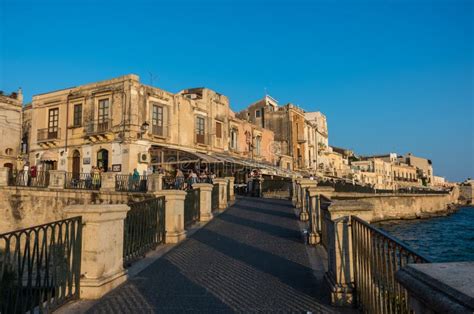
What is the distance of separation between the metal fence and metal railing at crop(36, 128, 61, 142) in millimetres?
24487

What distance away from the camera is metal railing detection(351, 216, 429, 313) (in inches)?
115

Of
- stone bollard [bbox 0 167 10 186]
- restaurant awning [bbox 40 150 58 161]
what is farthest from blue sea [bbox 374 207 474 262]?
restaurant awning [bbox 40 150 58 161]

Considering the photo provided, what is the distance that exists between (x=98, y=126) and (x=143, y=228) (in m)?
19.5

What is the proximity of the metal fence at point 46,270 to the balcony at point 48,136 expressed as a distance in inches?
964

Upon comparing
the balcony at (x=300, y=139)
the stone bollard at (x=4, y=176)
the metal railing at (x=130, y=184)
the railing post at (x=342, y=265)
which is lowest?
the railing post at (x=342, y=265)

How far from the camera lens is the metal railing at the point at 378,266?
2.91 m

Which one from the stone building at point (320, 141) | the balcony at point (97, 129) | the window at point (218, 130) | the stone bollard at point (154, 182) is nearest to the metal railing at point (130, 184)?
the stone bollard at point (154, 182)

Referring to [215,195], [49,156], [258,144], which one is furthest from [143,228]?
[258,144]

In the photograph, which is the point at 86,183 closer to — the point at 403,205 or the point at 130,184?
the point at 130,184

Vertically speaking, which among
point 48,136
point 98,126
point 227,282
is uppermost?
point 98,126

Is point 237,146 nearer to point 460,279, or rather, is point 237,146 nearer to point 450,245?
point 450,245

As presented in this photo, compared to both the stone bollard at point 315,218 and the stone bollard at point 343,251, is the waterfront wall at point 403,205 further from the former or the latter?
the stone bollard at point 343,251

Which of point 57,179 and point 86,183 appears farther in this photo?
point 86,183

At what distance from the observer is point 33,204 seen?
2016cm
